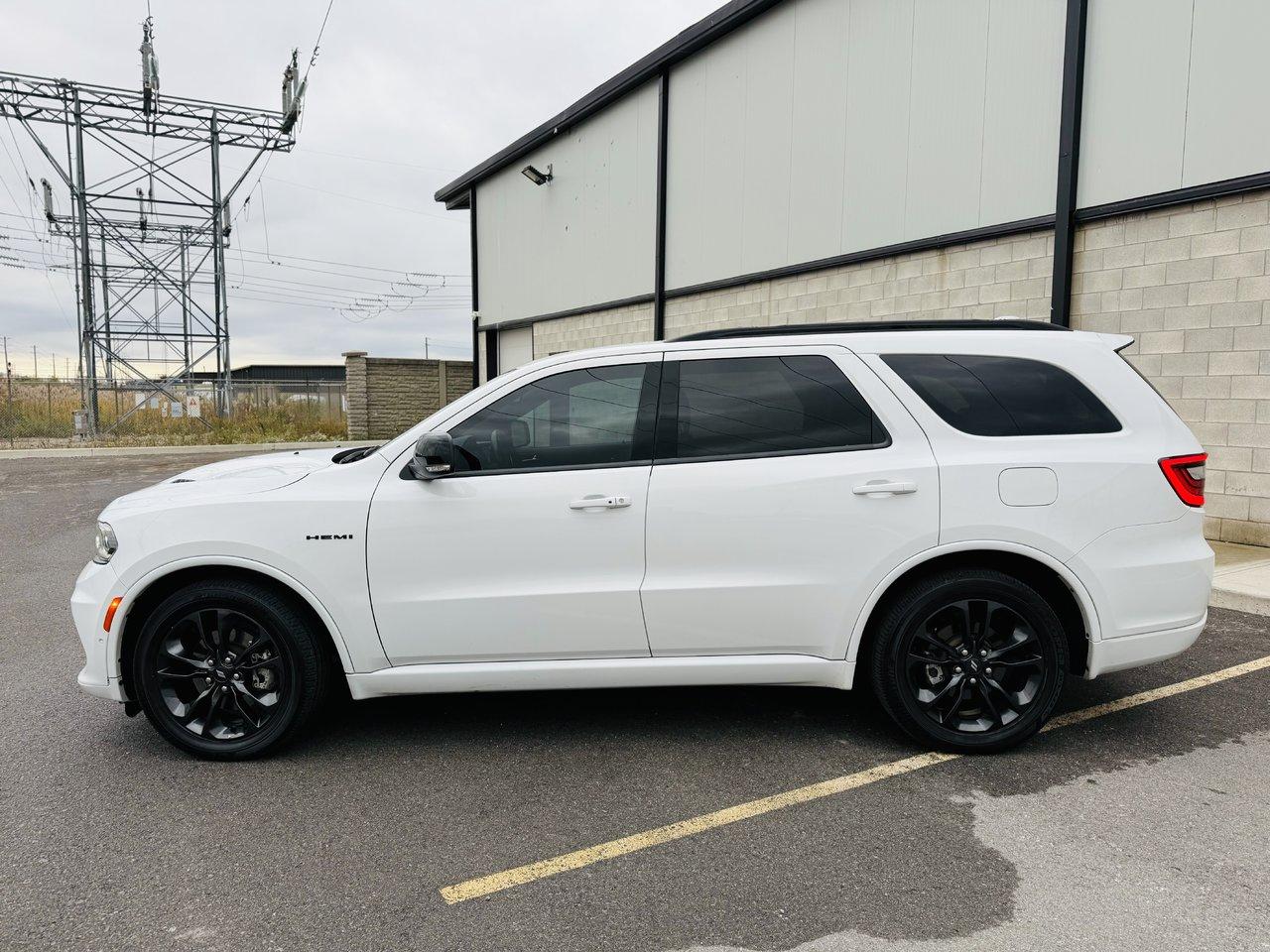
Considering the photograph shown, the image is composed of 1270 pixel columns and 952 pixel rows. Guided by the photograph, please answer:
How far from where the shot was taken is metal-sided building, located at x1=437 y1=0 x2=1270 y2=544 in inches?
304

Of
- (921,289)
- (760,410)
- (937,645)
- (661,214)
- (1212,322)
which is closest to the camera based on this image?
(937,645)

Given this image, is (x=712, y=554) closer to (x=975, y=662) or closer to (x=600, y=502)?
(x=600, y=502)

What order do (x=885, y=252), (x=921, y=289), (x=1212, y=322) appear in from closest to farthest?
1. (x=1212, y=322)
2. (x=921, y=289)
3. (x=885, y=252)

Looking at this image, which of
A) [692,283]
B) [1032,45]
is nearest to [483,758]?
[1032,45]

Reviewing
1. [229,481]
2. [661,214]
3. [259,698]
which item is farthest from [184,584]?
[661,214]

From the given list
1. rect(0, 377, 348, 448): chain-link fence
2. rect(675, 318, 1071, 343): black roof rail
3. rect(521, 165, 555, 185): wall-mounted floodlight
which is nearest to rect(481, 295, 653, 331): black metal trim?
rect(521, 165, 555, 185): wall-mounted floodlight

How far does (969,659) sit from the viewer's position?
3643mm

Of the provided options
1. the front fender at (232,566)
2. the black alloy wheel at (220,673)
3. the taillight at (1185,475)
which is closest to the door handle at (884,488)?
the taillight at (1185,475)

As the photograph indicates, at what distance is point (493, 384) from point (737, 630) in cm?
156

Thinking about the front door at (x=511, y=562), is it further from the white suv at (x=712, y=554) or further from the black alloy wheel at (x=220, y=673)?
the black alloy wheel at (x=220, y=673)

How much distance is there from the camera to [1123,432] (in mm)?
3646

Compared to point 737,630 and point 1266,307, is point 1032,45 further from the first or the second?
point 737,630

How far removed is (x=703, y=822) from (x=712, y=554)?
1065mm

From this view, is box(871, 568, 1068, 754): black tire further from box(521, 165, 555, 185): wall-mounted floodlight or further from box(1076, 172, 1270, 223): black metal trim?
box(521, 165, 555, 185): wall-mounted floodlight
